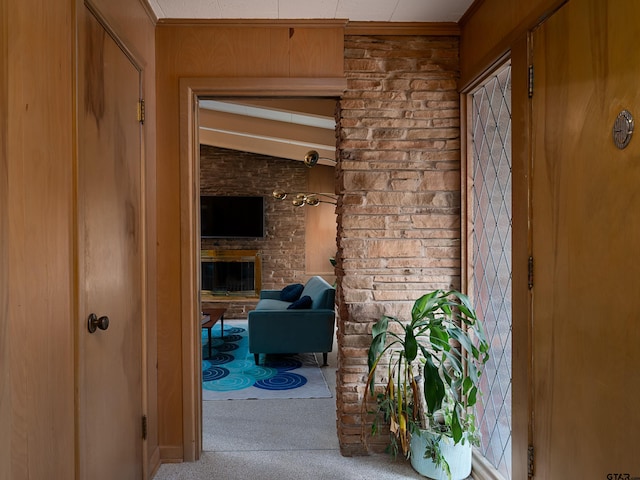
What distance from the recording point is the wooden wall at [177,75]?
2309 millimetres

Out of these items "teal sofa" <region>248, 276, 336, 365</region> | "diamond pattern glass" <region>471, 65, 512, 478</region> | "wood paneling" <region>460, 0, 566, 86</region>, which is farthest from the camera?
"teal sofa" <region>248, 276, 336, 365</region>

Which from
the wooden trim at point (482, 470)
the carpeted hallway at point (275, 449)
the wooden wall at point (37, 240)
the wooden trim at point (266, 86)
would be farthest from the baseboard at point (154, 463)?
the wooden trim at point (266, 86)

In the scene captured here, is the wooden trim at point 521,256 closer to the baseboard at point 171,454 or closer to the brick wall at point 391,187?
the brick wall at point 391,187

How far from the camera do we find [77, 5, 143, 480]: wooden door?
1.48m

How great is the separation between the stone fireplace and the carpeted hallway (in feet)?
12.4

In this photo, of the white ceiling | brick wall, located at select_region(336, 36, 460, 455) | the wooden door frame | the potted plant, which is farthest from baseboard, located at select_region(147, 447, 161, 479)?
the white ceiling

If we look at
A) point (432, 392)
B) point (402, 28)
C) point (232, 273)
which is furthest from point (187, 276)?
point (232, 273)

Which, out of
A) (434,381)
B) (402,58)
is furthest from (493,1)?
(434,381)

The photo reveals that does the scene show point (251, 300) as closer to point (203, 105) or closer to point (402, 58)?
point (203, 105)

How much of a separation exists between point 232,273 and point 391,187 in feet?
16.3

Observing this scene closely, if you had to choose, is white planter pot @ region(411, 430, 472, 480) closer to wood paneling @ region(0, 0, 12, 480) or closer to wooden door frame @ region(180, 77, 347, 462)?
wooden door frame @ region(180, 77, 347, 462)

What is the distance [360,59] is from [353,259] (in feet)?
3.56

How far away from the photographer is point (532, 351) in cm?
162

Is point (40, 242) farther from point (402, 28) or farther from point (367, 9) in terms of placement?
point (402, 28)
